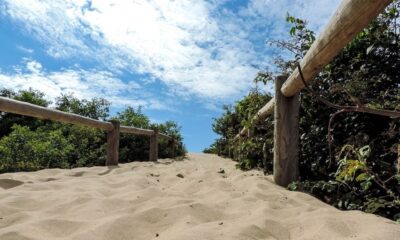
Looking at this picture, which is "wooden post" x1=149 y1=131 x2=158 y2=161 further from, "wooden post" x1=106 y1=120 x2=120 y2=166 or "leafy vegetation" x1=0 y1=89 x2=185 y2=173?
"wooden post" x1=106 y1=120 x2=120 y2=166

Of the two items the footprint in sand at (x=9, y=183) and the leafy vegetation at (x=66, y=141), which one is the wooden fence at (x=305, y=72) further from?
the leafy vegetation at (x=66, y=141)

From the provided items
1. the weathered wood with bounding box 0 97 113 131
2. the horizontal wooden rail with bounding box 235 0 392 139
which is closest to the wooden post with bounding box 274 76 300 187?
the horizontal wooden rail with bounding box 235 0 392 139

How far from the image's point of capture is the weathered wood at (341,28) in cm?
175

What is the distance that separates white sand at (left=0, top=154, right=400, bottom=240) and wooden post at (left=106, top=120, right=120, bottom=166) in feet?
9.62

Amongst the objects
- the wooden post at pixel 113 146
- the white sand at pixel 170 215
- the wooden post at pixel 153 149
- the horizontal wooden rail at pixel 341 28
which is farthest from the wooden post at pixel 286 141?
the wooden post at pixel 153 149

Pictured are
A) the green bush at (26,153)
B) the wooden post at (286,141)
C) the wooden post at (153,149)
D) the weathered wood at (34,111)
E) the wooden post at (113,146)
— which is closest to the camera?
the wooden post at (286,141)

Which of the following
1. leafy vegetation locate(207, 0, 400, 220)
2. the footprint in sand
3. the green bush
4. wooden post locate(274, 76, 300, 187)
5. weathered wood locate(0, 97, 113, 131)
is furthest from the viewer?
the green bush

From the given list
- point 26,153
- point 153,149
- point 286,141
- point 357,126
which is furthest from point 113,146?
point 357,126

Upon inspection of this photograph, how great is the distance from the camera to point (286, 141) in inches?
145

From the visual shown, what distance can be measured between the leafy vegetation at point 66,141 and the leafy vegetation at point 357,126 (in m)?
4.72

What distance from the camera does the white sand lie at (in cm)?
180

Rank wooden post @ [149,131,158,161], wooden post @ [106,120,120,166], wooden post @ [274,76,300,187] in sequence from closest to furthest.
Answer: wooden post @ [274,76,300,187]
wooden post @ [106,120,120,166]
wooden post @ [149,131,158,161]

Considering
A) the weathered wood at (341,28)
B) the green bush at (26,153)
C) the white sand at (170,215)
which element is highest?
the weathered wood at (341,28)

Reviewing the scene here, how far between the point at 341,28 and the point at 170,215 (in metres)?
1.50
